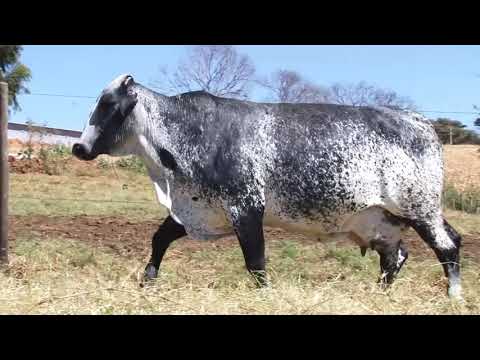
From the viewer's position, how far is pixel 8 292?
4.73 meters

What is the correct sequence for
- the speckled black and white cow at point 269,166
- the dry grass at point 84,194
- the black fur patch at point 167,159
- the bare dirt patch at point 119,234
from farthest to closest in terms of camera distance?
the dry grass at point 84,194
the bare dirt patch at point 119,234
the black fur patch at point 167,159
the speckled black and white cow at point 269,166

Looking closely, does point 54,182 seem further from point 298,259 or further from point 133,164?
point 298,259

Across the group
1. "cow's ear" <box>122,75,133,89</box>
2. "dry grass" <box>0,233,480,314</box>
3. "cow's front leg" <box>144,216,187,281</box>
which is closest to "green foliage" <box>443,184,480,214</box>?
"dry grass" <box>0,233,480,314</box>

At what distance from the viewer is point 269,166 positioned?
5281 millimetres

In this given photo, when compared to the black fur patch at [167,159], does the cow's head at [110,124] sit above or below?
above

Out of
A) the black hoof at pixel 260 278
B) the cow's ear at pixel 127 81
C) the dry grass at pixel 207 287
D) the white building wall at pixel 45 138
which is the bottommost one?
the dry grass at pixel 207 287

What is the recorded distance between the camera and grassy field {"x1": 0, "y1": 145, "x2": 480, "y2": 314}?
4.43 meters

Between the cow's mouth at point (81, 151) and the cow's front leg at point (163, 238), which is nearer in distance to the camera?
the cow's mouth at point (81, 151)

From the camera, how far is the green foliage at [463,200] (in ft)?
46.3

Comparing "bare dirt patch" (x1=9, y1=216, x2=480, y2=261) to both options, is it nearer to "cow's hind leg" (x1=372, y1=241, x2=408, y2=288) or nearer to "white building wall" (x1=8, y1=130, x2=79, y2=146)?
"cow's hind leg" (x1=372, y1=241, x2=408, y2=288)

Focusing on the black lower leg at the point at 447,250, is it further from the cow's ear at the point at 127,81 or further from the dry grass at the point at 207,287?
the cow's ear at the point at 127,81

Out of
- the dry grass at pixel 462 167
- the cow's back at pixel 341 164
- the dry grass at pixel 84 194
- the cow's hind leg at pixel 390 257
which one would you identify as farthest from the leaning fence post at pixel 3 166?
the dry grass at pixel 462 167

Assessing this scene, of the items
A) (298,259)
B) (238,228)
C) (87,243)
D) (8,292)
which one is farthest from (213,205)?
(87,243)

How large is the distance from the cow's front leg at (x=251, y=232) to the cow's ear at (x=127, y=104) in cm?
117
